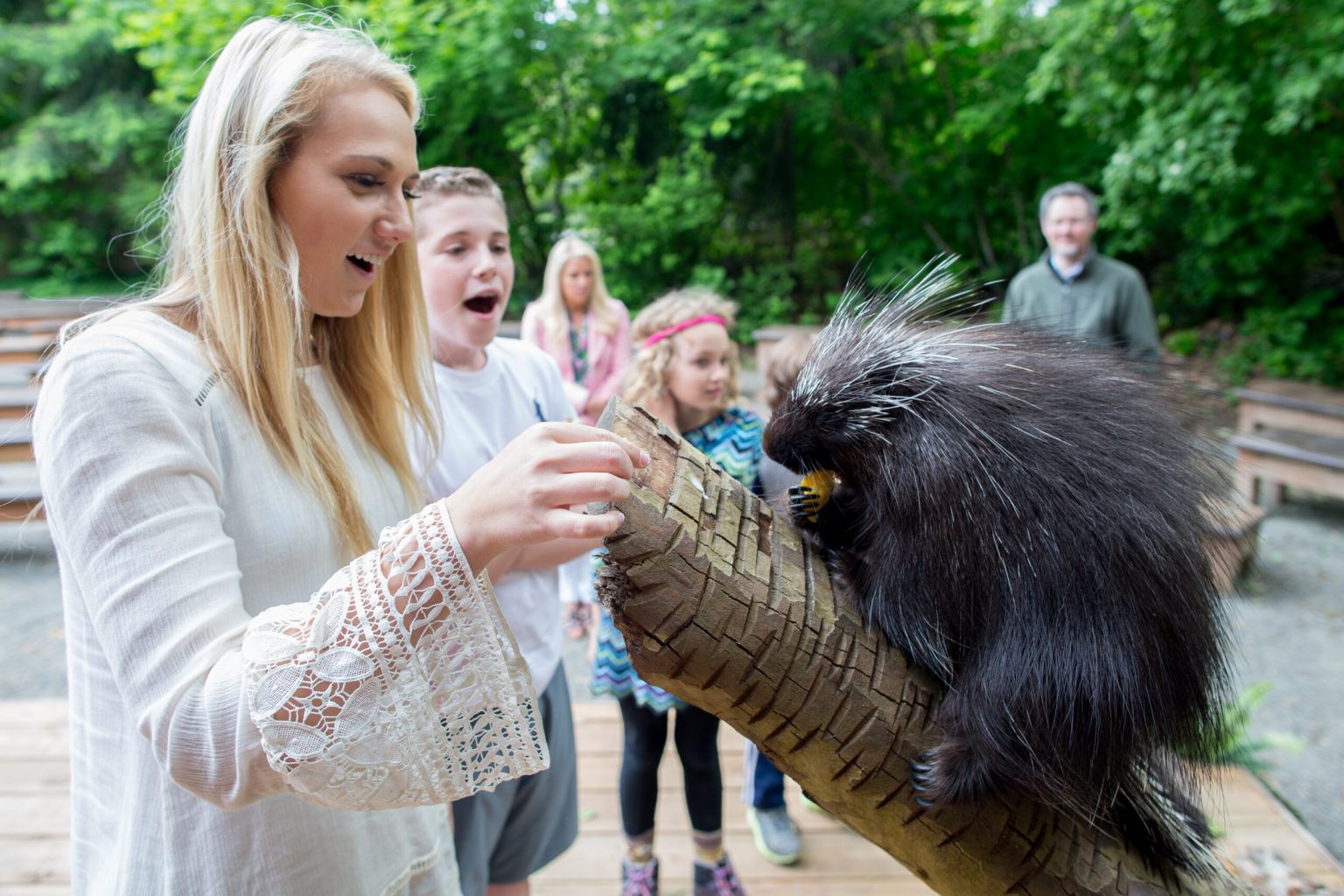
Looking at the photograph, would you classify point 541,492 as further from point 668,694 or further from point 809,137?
point 809,137

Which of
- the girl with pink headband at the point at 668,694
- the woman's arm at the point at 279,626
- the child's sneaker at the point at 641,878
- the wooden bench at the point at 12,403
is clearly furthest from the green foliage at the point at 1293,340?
the wooden bench at the point at 12,403

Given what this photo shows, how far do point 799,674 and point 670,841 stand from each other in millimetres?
2171

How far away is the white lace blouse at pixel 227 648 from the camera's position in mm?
854

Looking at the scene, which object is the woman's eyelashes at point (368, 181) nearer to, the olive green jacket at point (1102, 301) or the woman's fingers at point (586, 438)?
the woman's fingers at point (586, 438)

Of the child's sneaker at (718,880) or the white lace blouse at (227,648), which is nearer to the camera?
the white lace blouse at (227,648)

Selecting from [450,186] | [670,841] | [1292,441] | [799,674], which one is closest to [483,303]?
[450,186]

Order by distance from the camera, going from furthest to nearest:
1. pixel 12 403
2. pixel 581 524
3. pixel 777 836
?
pixel 12 403, pixel 777 836, pixel 581 524

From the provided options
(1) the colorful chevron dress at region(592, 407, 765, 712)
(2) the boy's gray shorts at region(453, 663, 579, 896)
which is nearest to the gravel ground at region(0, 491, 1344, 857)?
(1) the colorful chevron dress at region(592, 407, 765, 712)

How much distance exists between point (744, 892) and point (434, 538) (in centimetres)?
210

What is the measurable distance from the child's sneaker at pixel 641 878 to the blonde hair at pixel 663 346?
1369 millimetres

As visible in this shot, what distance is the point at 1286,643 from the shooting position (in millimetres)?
4480

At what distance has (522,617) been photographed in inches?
72.1

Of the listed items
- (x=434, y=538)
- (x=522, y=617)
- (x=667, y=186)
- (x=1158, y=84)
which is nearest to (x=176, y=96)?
(x=667, y=186)

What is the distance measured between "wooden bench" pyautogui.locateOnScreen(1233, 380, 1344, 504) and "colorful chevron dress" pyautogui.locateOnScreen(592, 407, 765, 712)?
4327 mm
